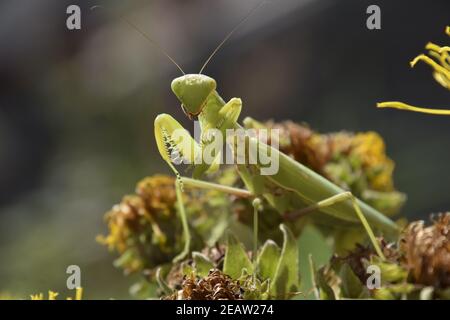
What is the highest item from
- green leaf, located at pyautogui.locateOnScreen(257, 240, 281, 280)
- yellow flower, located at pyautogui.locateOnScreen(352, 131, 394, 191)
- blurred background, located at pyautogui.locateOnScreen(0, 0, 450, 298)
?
blurred background, located at pyautogui.locateOnScreen(0, 0, 450, 298)

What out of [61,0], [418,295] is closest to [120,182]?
[61,0]

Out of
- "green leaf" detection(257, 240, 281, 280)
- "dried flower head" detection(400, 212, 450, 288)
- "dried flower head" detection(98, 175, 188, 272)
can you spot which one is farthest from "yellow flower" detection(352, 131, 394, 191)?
"dried flower head" detection(400, 212, 450, 288)

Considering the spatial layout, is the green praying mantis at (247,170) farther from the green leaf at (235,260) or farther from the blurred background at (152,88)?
the blurred background at (152,88)

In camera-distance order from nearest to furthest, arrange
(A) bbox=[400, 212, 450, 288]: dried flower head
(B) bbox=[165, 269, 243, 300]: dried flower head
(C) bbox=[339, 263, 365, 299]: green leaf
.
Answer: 1. (A) bbox=[400, 212, 450, 288]: dried flower head
2. (B) bbox=[165, 269, 243, 300]: dried flower head
3. (C) bbox=[339, 263, 365, 299]: green leaf

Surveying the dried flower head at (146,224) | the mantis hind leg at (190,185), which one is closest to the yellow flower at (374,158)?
the mantis hind leg at (190,185)

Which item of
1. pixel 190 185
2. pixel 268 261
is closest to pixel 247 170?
pixel 190 185

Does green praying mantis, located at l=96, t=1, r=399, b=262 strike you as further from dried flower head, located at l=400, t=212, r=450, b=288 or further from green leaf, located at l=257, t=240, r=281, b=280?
dried flower head, located at l=400, t=212, r=450, b=288

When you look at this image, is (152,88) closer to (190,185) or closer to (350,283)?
(190,185)
